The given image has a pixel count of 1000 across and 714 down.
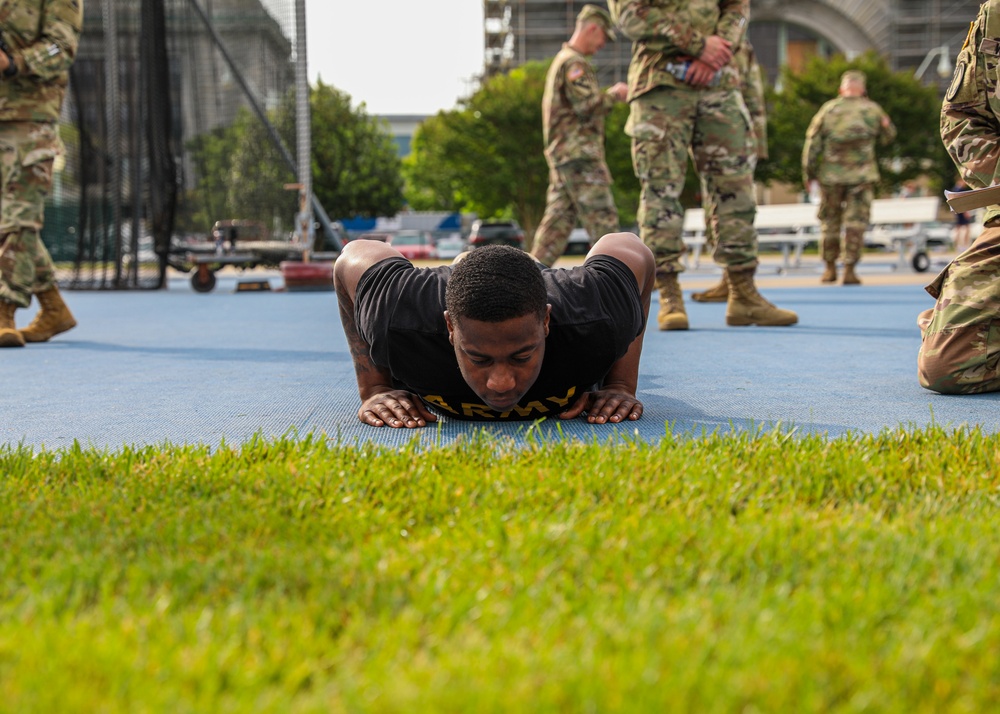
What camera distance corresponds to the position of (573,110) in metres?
9.59

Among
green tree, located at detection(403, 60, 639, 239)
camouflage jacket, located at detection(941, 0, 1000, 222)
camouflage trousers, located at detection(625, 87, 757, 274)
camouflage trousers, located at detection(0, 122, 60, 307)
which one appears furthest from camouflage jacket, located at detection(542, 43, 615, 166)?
green tree, located at detection(403, 60, 639, 239)

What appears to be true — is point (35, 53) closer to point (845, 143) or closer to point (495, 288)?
point (495, 288)

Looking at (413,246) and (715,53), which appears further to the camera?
(413,246)

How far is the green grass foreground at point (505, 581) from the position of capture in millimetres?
1417

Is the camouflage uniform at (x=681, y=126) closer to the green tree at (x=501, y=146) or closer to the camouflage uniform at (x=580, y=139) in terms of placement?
the camouflage uniform at (x=580, y=139)

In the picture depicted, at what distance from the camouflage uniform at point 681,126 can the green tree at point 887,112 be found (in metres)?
36.1

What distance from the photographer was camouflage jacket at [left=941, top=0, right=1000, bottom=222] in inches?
168

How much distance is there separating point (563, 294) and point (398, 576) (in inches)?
66.7

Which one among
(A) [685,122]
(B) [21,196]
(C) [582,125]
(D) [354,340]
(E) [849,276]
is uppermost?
(C) [582,125]

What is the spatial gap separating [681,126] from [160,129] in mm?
8845

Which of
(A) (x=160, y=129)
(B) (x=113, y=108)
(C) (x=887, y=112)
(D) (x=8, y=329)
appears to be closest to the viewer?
(D) (x=8, y=329)

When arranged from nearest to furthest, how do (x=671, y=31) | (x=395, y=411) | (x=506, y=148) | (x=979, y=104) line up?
(x=395, y=411) < (x=979, y=104) < (x=671, y=31) < (x=506, y=148)

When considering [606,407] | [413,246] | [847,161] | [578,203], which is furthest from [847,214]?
[413,246]

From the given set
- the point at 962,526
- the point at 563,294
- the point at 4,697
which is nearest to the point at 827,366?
the point at 563,294
